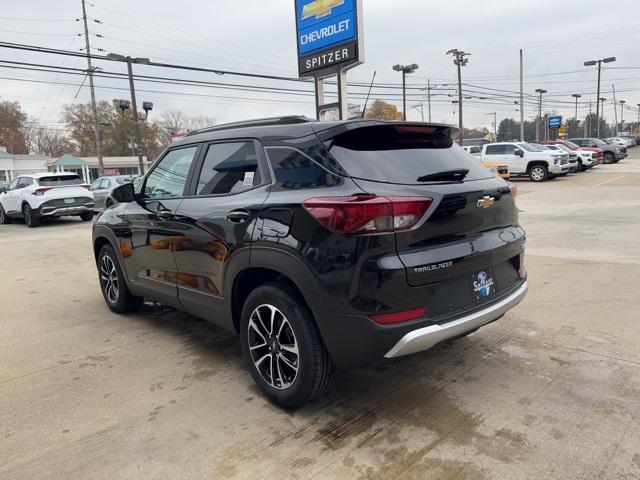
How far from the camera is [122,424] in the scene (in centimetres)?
304

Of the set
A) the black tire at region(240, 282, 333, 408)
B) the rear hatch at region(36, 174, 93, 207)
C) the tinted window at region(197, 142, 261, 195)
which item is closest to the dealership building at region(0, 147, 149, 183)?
the rear hatch at region(36, 174, 93, 207)

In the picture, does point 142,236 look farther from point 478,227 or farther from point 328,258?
point 478,227

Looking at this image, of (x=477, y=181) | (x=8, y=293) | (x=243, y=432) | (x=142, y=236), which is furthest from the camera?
(x=8, y=293)

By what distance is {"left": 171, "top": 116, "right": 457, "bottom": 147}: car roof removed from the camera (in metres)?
2.97

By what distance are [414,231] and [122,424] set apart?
212cm

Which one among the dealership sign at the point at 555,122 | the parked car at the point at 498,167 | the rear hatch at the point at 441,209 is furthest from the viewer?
the dealership sign at the point at 555,122

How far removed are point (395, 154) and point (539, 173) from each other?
2161 centimetres

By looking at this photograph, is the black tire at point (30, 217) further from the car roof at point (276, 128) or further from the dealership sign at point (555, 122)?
the dealership sign at point (555, 122)

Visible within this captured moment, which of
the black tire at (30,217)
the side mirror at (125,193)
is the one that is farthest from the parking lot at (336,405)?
the black tire at (30,217)

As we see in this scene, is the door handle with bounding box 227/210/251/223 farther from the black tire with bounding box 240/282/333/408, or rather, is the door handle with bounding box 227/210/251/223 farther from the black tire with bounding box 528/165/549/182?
the black tire with bounding box 528/165/549/182

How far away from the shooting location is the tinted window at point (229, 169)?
3.29 metres

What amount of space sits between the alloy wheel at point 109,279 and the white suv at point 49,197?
10.8 metres

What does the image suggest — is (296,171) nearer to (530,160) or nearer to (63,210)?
(63,210)

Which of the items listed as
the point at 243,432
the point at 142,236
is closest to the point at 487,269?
the point at 243,432
